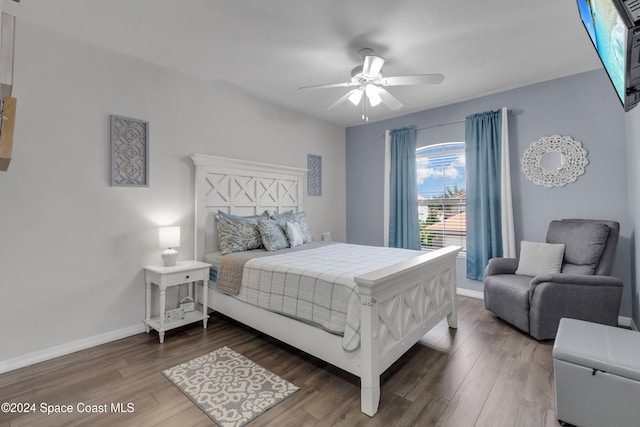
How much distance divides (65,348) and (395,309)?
2.78m

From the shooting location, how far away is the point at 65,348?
2529 mm

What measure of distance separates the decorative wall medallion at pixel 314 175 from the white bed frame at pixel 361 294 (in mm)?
476

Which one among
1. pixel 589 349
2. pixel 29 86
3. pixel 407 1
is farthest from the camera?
pixel 29 86

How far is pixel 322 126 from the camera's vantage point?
16.7ft

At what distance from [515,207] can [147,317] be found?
14.5 ft

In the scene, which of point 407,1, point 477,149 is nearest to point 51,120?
point 407,1

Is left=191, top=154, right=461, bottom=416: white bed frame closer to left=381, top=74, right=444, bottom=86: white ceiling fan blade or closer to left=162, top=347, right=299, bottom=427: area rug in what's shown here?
left=162, top=347, right=299, bottom=427: area rug

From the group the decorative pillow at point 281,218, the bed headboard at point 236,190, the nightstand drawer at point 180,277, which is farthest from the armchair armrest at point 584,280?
the nightstand drawer at point 180,277

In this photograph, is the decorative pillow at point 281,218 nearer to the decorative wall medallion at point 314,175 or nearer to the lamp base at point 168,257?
the decorative wall medallion at point 314,175

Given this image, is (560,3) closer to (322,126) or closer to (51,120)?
(322,126)

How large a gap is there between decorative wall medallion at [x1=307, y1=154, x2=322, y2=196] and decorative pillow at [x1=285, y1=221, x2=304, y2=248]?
1271 mm

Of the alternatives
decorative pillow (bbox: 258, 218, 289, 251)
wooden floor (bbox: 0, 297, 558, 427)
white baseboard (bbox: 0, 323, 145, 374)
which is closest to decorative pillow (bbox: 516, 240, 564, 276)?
wooden floor (bbox: 0, 297, 558, 427)

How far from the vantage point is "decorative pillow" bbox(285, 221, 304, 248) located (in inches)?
140

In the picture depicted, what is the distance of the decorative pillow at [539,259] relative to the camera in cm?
310
